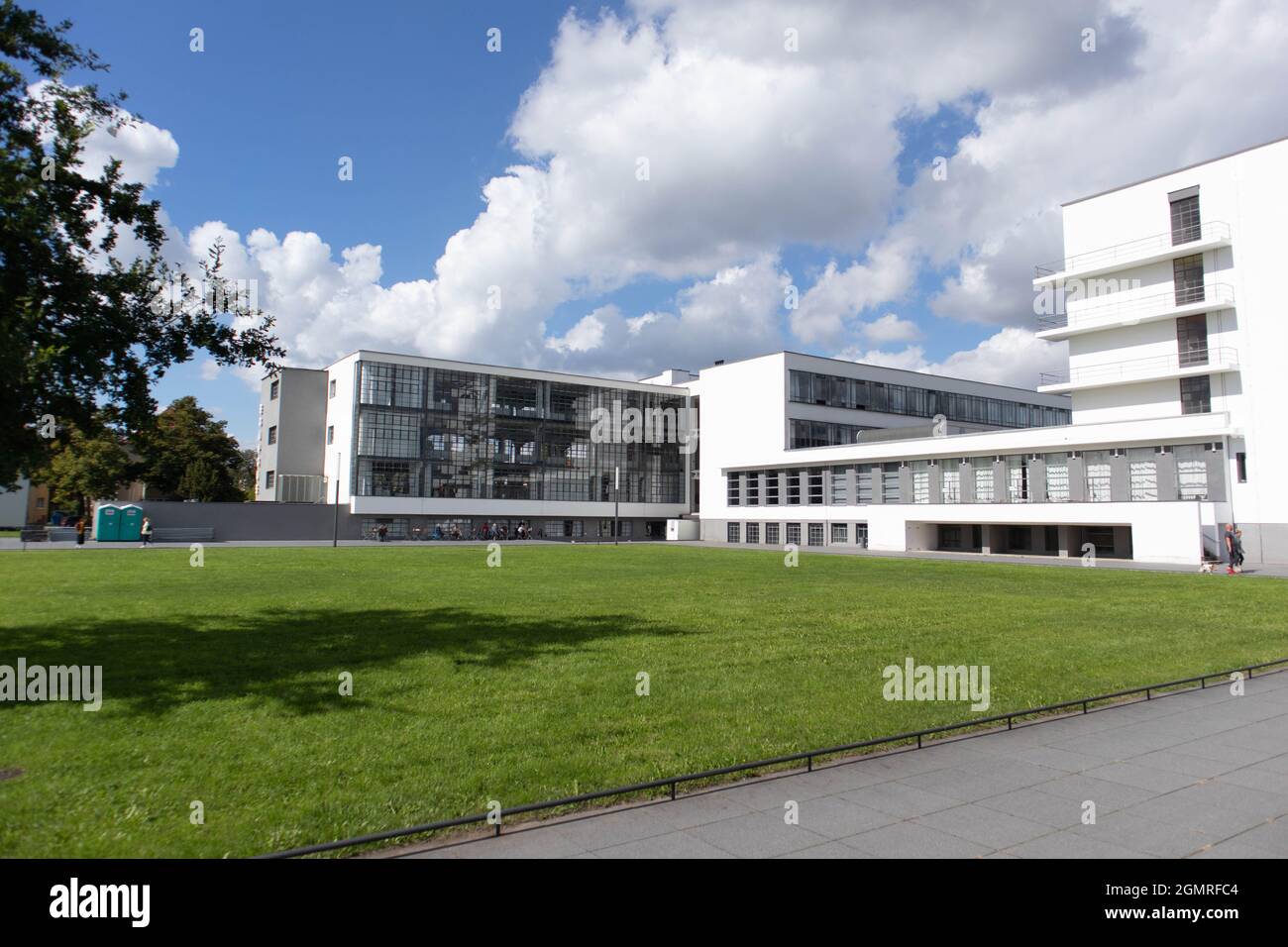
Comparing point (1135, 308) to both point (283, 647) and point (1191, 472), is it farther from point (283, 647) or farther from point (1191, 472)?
point (283, 647)

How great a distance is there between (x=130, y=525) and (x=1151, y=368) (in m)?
65.7

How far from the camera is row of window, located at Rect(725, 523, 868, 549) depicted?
59781mm

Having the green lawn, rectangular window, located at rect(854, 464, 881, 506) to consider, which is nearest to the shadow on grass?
the green lawn

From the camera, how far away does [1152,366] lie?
45500 mm

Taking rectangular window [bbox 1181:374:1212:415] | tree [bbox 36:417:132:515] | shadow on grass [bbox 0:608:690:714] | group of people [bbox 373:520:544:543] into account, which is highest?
rectangular window [bbox 1181:374:1212:415]

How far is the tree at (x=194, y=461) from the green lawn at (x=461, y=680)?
2022 inches

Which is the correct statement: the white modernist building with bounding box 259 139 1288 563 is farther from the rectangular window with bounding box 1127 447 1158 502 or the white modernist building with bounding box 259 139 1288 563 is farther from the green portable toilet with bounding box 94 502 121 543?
the green portable toilet with bounding box 94 502 121 543

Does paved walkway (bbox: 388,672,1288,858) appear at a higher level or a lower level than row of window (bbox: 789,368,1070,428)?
lower

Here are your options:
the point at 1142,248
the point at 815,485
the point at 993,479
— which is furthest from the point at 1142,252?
the point at 815,485

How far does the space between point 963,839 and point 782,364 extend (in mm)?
67577

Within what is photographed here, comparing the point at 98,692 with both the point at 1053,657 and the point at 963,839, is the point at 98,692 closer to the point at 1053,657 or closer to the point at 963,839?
the point at 963,839

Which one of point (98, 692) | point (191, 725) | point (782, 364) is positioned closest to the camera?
point (191, 725)
